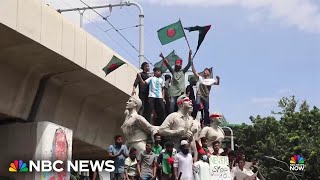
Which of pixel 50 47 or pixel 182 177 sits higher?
pixel 50 47

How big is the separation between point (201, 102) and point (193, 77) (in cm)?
64

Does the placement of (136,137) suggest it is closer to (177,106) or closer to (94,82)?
(177,106)

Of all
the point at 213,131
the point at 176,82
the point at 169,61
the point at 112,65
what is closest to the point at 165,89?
the point at 176,82

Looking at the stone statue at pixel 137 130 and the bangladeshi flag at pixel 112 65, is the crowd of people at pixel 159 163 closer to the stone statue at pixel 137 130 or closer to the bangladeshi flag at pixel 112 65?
the stone statue at pixel 137 130

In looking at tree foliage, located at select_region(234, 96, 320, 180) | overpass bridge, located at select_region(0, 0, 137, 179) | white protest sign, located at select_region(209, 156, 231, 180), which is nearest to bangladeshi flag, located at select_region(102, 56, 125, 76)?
overpass bridge, located at select_region(0, 0, 137, 179)

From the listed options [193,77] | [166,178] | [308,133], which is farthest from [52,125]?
[308,133]

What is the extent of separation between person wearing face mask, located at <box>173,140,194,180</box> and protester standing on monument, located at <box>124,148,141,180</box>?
2.38 ft

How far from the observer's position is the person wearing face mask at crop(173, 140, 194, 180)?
1131cm

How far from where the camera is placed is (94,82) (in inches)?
718

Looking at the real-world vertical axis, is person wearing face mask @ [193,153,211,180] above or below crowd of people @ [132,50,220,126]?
below

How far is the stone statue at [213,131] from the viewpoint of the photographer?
45.4 feet

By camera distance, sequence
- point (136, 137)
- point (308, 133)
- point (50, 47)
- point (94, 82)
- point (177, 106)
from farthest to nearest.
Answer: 1. point (308, 133)
2. point (94, 82)
3. point (50, 47)
4. point (177, 106)
5. point (136, 137)

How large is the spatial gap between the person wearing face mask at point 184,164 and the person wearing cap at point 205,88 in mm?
3382

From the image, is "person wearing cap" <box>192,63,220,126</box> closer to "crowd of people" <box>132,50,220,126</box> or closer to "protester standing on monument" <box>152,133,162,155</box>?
"crowd of people" <box>132,50,220,126</box>
